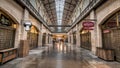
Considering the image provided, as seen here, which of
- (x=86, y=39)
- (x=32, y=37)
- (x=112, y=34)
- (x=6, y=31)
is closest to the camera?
(x=6, y=31)

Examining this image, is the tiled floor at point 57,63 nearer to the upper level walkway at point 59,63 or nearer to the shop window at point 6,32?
the upper level walkway at point 59,63

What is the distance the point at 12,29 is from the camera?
27.2 ft

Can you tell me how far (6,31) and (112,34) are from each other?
9316mm

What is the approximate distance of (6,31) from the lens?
753 cm

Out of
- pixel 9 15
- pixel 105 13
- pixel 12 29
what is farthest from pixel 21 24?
pixel 105 13

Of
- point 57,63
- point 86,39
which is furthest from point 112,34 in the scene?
point 86,39

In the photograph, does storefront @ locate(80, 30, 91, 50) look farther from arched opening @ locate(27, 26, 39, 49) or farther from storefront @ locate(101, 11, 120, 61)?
arched opening @ locate(27, 26, 39, 49)

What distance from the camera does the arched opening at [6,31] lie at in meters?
6.90

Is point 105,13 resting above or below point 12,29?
above

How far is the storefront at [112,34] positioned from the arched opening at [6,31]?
9183 millimetres

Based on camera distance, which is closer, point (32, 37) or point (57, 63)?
point (57, 63)

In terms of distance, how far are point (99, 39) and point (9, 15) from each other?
9.12 meters

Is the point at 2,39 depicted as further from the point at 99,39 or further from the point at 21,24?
the point at 99,39

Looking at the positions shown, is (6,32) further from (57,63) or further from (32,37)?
(32,37)
